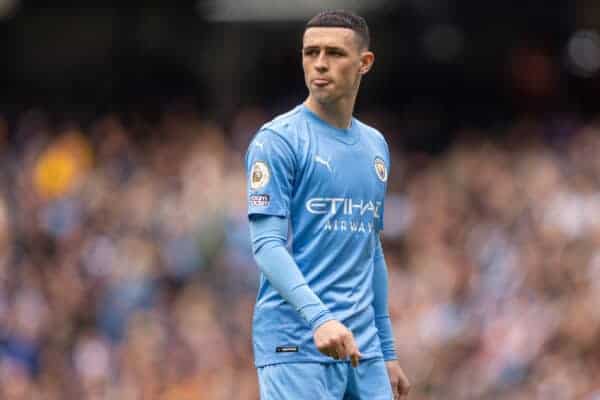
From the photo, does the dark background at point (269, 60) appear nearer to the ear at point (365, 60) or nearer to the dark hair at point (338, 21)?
the ear at point (365, 60)

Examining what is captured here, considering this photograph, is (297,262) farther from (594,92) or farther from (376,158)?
(594,92)

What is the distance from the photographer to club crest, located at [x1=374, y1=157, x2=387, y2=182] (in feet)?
22.3

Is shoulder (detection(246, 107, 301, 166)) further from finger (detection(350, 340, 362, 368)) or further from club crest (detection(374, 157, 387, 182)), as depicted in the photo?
finger (detection(350, 340, 362, 368))

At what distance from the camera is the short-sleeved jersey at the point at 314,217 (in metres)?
6.43

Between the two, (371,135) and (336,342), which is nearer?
(336,342)

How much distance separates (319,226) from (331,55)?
2.46 feet

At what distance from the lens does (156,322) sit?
1534 centimetres

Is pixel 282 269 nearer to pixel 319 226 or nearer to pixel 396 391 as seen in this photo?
pixel 319 226

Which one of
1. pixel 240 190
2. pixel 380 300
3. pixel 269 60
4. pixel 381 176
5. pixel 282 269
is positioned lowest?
pixel 380 300

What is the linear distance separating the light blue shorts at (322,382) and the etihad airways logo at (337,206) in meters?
0.65

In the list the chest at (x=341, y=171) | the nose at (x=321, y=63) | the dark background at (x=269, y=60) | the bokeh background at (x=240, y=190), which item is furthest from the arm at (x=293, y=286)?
the dark background at (x=269, y=60)

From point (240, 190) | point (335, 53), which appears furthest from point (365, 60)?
point (240, 190)

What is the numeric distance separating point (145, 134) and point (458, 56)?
5.17 m

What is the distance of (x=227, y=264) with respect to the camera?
16.0 meters
